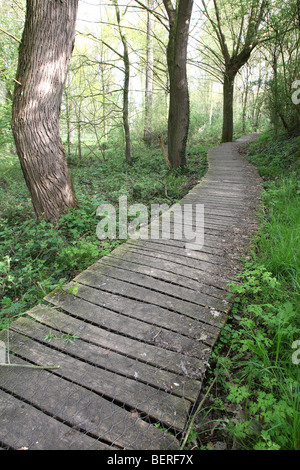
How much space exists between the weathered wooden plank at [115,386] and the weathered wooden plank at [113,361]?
1.6 inches

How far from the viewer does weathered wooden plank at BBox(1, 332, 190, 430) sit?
5.79 ft

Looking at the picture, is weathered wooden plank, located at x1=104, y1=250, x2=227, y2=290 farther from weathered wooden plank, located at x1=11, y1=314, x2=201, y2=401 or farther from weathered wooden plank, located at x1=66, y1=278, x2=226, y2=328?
weathered wooden plank, located at x1=11, y1=314, x2=201, y2=401

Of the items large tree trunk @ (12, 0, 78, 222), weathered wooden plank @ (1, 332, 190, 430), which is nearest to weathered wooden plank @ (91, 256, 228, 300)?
weathered wooden plank @ (1, 332, 190, 430)

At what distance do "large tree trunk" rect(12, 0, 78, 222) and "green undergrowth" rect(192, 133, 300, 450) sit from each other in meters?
3.36

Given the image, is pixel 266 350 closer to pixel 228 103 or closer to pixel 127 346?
pixel 127 346

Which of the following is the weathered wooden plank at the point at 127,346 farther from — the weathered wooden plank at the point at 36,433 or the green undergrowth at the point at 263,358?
the weathered wooden plank at the point at 36,433

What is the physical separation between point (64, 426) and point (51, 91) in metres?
4.45

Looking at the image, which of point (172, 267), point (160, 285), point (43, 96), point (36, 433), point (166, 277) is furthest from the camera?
→ point (43, 96)

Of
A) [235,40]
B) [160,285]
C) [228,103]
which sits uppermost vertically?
[235,40]

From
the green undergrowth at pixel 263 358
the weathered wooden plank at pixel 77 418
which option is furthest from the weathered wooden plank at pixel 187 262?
the weathered wooden plank at pixel 77 418

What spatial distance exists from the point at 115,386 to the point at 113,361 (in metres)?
0.22

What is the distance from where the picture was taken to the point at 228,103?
13.7 m

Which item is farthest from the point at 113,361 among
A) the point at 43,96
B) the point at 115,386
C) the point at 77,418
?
the point at 43,96

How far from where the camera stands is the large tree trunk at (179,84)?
297 inches
